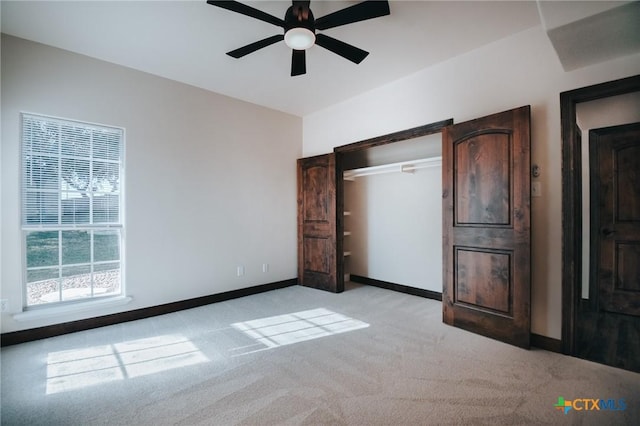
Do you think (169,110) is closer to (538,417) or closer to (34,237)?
(34,237)

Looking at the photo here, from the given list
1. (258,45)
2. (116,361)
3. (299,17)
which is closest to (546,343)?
(299,17)

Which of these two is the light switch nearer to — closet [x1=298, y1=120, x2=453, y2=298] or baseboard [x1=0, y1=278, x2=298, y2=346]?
closet [x1=298, y1=120, x2=453, y2=298]

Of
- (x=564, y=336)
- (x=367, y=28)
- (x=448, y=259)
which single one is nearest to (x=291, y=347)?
(x=448, y=259)

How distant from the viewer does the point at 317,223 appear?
4711 mm

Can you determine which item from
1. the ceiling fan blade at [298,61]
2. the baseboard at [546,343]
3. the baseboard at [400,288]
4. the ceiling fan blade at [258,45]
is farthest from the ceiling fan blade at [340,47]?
the baseboard at [400,288]

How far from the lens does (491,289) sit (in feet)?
9.21

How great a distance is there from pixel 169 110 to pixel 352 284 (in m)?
3.78

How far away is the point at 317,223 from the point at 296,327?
190cm

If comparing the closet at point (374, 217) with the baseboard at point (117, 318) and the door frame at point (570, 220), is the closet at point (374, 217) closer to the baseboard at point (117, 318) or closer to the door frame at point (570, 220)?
the baseboard at point (117, 318)

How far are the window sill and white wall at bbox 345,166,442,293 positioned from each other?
11.4 ft

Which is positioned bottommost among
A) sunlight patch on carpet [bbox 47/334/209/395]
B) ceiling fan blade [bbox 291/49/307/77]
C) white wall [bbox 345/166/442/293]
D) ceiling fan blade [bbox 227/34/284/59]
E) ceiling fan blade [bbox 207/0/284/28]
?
sunlight patch on carpet [bbox 47/334/209/395]

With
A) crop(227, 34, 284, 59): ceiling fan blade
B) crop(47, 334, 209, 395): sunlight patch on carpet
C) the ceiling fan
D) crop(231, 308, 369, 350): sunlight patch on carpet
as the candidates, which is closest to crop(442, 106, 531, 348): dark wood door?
crop(231, 308, 369, 350): sunlight patch on carpet

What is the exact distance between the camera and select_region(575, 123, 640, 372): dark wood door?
11.3ft

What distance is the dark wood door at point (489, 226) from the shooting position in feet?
8.57
